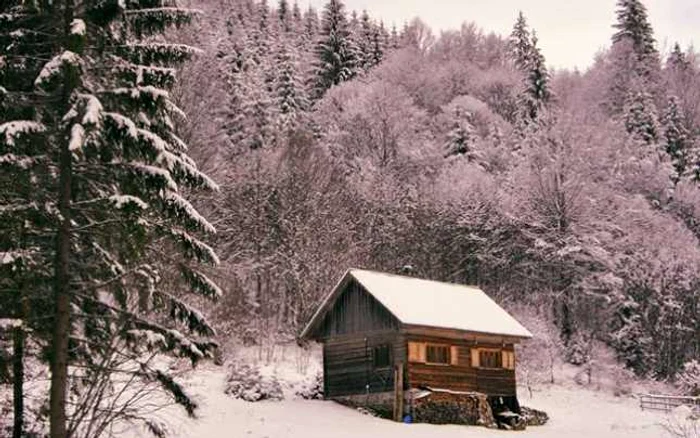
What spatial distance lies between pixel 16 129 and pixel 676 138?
74.3 m

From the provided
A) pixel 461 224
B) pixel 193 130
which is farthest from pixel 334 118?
pixel 193 130

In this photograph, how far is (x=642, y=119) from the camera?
79562 mm

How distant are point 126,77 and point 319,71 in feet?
252

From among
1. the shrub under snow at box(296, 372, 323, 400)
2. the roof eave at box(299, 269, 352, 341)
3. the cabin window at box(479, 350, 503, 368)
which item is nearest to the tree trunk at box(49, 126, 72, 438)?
the roof eave at box(299, 269, 352, 341)

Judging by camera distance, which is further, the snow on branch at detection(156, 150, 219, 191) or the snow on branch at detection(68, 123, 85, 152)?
the snow on branch at detection(156, 150, 219, 191)

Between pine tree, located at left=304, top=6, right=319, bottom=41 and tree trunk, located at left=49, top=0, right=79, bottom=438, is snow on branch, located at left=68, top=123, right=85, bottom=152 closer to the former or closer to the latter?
tree trunk, located at left=49, top=0, right=79, bottom=438

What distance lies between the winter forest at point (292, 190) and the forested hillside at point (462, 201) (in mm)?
212

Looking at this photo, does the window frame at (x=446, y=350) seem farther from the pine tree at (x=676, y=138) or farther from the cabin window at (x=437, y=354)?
the pine tree at (x=676, y=138)

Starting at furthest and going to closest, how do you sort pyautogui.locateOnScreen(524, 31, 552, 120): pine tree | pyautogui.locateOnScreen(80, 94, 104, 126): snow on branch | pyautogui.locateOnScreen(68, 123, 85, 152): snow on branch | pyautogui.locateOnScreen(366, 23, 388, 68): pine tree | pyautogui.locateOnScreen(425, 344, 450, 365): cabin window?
1. pyautogui.locateOnScreen(366, 23, 388, 68): pine tree
2. pyautogui.locateOnScreen(524, 31, 552, 120): pine tree
3. pyautogui.locateOnScreen(425, 344, 450, 365): cabin window
4. pyautogui.locateOnScreen(80, 94, 104, 126): snow on branch
5. pyautogui.locateOnScreen(68, 123, 85, 152): snow on branch

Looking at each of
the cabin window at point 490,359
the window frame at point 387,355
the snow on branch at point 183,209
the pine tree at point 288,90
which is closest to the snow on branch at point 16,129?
the snow on branch at point 183,209

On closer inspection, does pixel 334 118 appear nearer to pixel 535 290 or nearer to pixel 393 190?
pixel 393 190

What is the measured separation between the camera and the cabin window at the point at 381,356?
38.2 m

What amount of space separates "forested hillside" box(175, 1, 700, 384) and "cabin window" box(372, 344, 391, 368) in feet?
26.3

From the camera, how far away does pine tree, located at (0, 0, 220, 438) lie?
17062 mm
